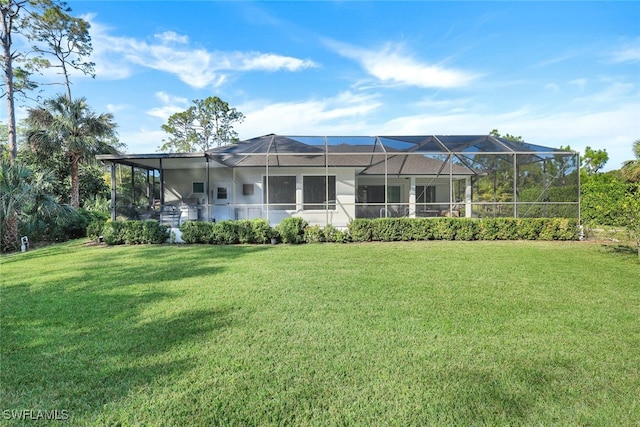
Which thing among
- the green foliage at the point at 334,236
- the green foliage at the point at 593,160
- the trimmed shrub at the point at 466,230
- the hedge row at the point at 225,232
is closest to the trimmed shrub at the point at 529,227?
the trimmed shrub at the point at 466,230

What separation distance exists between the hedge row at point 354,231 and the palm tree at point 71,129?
7771mm

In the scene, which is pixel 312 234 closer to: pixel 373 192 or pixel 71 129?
pixel 373 192

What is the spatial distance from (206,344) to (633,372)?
3.65 m

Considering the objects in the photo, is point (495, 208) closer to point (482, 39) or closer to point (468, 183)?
point (468, 183)

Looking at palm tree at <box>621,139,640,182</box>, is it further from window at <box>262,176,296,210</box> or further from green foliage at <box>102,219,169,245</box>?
green foliage at <box>102,219,169,245</box>

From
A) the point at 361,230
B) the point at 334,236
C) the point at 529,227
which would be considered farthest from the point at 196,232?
the point at 529,227

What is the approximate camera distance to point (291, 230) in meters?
9.69

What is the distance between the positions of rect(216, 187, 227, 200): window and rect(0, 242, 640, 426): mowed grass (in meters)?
8.86

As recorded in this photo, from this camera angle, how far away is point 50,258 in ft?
26.1

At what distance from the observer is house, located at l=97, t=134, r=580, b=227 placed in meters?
11.5

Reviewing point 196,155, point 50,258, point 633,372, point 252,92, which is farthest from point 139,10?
point 633,372

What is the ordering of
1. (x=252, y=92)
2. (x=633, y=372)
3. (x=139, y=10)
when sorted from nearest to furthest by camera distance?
1. (x=633, y=372)
2. (x=139, y=10)
3. (x=252, y=92)

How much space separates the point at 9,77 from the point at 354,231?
16.0 meters

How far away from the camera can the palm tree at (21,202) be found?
9.40 m
